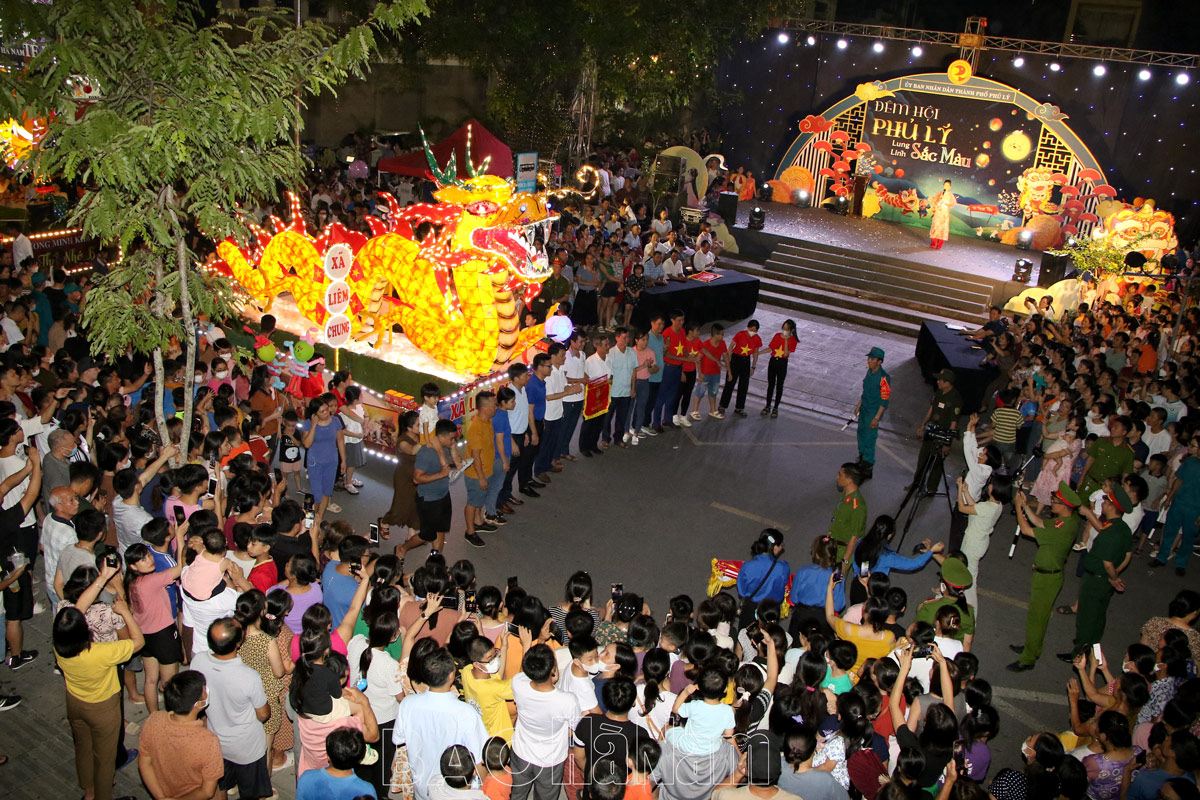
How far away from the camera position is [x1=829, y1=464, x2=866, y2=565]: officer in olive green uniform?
7902mm

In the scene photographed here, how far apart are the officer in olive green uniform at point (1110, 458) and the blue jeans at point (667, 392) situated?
4.77 metres

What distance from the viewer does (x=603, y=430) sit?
38.8ft

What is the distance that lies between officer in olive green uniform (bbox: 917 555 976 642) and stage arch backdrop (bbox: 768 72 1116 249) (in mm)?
18365

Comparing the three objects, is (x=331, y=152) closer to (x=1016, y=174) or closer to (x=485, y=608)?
(x=1016, y=174)

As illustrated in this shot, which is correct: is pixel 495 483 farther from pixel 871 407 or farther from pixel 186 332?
pixel 871 407

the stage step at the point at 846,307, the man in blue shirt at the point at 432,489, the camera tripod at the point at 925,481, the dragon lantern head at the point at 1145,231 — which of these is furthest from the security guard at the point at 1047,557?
the dragon lantern head at the point at 1145,231

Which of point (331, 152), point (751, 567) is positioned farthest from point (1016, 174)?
point (751, 567)

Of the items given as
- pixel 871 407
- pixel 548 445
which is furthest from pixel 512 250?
pixel 871 407

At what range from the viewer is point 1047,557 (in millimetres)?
7473

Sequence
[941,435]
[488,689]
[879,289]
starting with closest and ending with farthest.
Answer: [488,689] → [941,435] → [879,289]

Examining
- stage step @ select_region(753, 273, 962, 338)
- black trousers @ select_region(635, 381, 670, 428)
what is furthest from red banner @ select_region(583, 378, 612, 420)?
stage step @ select_region(753, 273, 962, 338)

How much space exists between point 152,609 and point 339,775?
2108mm

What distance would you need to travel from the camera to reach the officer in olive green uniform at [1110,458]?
370 inches

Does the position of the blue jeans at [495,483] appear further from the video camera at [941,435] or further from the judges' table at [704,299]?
the judges' table at [704,299]
